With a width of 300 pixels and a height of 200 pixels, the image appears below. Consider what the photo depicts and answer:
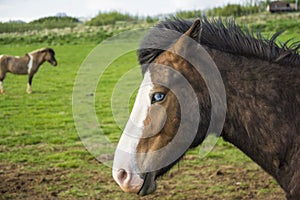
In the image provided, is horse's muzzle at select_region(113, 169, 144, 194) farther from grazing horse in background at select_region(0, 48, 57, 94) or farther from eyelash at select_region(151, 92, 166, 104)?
grazing horse in background at select_region(0, 48, 57, 94)

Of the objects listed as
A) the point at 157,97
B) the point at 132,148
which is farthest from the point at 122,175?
the point at 157,97

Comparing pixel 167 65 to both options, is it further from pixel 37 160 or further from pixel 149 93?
pixel 37 160

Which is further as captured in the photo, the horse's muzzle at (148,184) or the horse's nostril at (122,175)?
the horse's muzzle at (148,184)

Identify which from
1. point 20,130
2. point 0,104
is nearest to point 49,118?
point 20,130

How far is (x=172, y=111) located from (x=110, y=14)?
33.0 metres

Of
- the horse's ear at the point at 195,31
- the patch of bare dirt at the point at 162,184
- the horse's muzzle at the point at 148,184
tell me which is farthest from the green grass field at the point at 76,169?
the horse's ear at the point at 195,31

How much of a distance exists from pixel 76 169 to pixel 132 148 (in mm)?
4088

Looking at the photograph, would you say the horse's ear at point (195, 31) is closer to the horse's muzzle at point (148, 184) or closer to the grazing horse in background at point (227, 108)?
the grazing horse in background at point (227, 108)

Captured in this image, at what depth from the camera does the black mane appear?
262 cm

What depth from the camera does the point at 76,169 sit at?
20.8 ft

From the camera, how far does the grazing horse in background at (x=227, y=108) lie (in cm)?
247

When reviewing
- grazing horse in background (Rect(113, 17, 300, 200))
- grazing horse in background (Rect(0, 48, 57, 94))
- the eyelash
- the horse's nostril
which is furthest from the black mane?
grazing horse in background (Rect(0, 48, 57, 94))

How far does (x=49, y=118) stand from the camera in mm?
10117

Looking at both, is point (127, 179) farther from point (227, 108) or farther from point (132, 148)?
point (227, 108)
